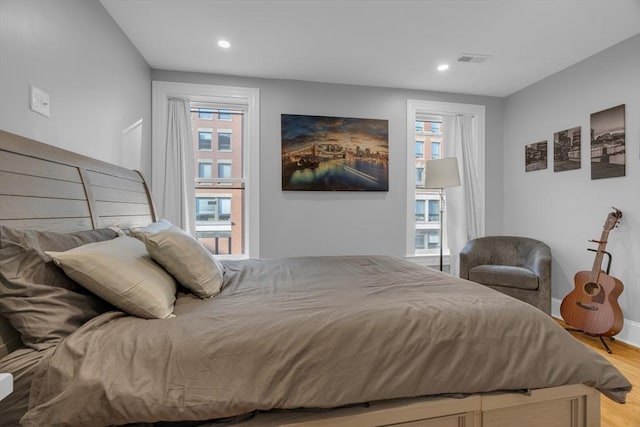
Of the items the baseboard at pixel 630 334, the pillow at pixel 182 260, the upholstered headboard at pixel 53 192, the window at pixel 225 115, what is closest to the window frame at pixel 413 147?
the baseboard at pixel 630 334

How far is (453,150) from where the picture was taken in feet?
13.1

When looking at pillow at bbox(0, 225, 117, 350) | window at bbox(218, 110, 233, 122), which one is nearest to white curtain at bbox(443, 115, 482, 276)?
window at bbox(218, 110, 233, 122)

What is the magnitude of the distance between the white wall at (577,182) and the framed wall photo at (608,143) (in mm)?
48

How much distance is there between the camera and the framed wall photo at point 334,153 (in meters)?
3.55

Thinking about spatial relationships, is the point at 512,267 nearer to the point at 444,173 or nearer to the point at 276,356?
the point at 444,173

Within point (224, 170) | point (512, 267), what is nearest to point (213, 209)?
point (224, 170)

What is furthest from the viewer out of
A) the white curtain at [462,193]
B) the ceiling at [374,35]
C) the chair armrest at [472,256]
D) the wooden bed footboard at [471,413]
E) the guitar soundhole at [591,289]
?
the white curtain at [462,193]

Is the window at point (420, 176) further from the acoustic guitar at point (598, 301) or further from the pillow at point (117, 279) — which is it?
the pillow at point (117, 279)

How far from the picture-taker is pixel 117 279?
1171 mm

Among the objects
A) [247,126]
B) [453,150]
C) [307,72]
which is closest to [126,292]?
[247,126]

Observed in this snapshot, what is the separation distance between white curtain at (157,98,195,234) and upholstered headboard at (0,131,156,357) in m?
1.07

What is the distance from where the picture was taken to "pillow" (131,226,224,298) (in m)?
1.41

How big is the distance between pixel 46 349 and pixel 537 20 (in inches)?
137

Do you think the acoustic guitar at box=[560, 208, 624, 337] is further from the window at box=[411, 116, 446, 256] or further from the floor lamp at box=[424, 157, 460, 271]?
the window at box=[411, 116, 446, 256]
